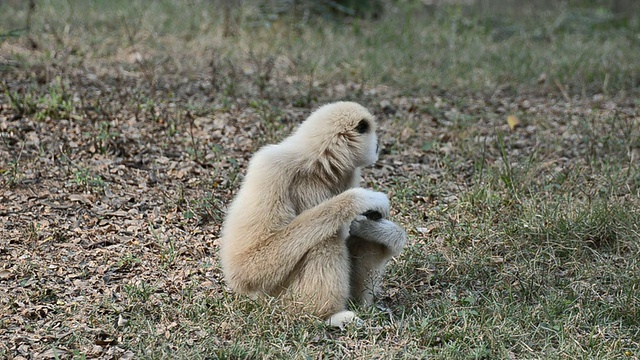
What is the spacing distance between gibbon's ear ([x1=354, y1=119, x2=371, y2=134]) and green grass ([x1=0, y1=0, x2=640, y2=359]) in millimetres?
993

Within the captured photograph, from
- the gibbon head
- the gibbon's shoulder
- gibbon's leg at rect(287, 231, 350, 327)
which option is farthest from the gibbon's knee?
the gibbon's shoulder

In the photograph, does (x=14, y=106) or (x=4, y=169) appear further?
(x=14, y=106)

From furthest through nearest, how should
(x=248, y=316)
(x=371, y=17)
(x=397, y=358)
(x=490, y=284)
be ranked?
(x=371, y=17) → (x=490, y=284) → (x=248, y=316) → (x=397, y=358)

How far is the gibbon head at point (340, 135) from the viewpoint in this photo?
4004 mm

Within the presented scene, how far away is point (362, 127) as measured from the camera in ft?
13.4

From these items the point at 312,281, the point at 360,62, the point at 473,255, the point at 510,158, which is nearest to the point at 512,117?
the point at 510,158

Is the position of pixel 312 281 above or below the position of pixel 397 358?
above

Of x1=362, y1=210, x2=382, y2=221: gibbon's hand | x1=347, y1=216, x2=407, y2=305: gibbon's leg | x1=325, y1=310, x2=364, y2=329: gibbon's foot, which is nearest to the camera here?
x1=325, y1=310, x2=364, y2=329: gibbon's foot

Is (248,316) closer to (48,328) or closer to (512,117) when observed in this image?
(48,328)

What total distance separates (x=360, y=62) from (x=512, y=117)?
2250mm

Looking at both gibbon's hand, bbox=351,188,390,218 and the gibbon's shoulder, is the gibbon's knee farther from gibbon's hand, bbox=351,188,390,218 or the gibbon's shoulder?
the gibbon's shoulder

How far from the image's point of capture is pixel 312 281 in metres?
3.88

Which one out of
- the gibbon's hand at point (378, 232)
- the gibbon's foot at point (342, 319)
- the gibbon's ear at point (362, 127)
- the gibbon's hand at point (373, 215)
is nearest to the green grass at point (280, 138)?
the gibbon's foot at point (342, 319)

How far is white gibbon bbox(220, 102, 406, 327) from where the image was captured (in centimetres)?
383
